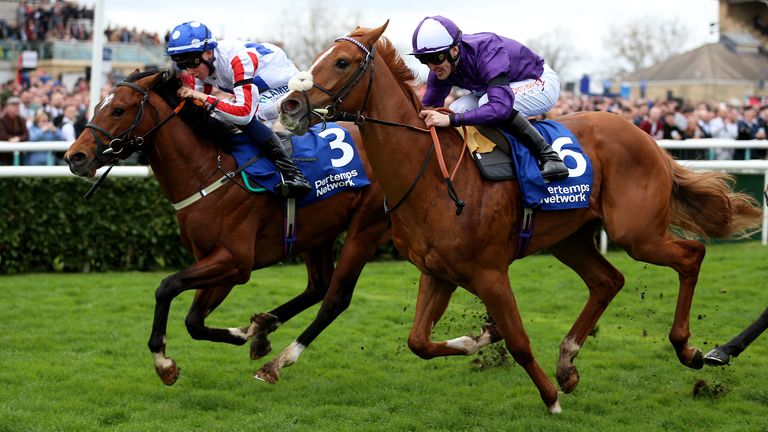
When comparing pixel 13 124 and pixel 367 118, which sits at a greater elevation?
pixel 367 118

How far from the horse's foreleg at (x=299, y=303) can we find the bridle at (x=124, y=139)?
122cm

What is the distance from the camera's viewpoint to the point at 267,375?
5.70 metres

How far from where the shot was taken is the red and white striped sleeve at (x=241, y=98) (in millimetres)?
5355

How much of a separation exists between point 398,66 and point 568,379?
1.80 metres

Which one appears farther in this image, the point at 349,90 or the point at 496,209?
the point at 496,209

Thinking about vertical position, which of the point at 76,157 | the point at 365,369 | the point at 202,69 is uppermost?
the point at 202,69

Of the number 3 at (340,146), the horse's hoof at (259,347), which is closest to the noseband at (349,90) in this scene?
the number 3 at (340,146)

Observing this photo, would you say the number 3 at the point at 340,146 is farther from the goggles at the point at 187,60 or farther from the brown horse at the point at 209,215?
the goggles at the point at 187,60

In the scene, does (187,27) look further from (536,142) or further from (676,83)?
(676,83)

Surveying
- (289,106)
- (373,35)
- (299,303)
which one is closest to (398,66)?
(373,35)

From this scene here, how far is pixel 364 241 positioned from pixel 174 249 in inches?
155

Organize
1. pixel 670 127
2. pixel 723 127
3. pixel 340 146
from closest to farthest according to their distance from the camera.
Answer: pixel 340 146 < pixel 670 127 < pixel 723 127

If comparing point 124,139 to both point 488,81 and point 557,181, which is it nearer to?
point 488,81

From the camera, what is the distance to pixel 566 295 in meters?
8.37
